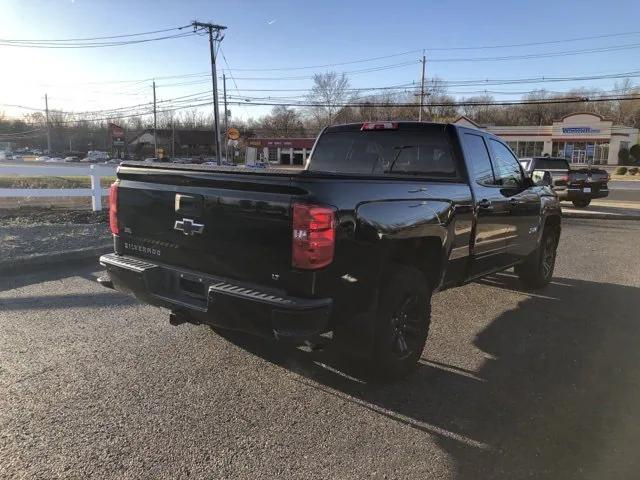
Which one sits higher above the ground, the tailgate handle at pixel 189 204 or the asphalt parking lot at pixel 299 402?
the tailgate handle at pixel 189 204

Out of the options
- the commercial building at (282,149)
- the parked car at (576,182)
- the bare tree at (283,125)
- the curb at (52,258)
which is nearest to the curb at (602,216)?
the parked car at (576,182)

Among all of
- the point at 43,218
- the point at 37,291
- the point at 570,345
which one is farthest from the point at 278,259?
the point at 43,218

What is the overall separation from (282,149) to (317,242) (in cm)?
8288

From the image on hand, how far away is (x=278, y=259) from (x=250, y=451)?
3.68 ft

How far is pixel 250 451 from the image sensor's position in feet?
9.86

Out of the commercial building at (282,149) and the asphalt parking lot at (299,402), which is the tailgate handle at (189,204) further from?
the commercial building at (282,149)

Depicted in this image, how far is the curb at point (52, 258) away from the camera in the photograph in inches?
277

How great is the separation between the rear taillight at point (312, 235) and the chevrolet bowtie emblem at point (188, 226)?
826 millimetres

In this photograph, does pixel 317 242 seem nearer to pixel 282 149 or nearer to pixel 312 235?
pixel 312 235

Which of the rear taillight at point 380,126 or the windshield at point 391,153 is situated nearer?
the windshield at point 391,153

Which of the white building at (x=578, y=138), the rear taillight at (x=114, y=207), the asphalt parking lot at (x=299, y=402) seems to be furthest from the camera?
the white building at (x=578, y=138)

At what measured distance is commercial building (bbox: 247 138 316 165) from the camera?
82875mm

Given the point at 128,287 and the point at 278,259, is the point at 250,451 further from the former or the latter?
the point at 128,287

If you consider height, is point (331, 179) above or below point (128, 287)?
above
